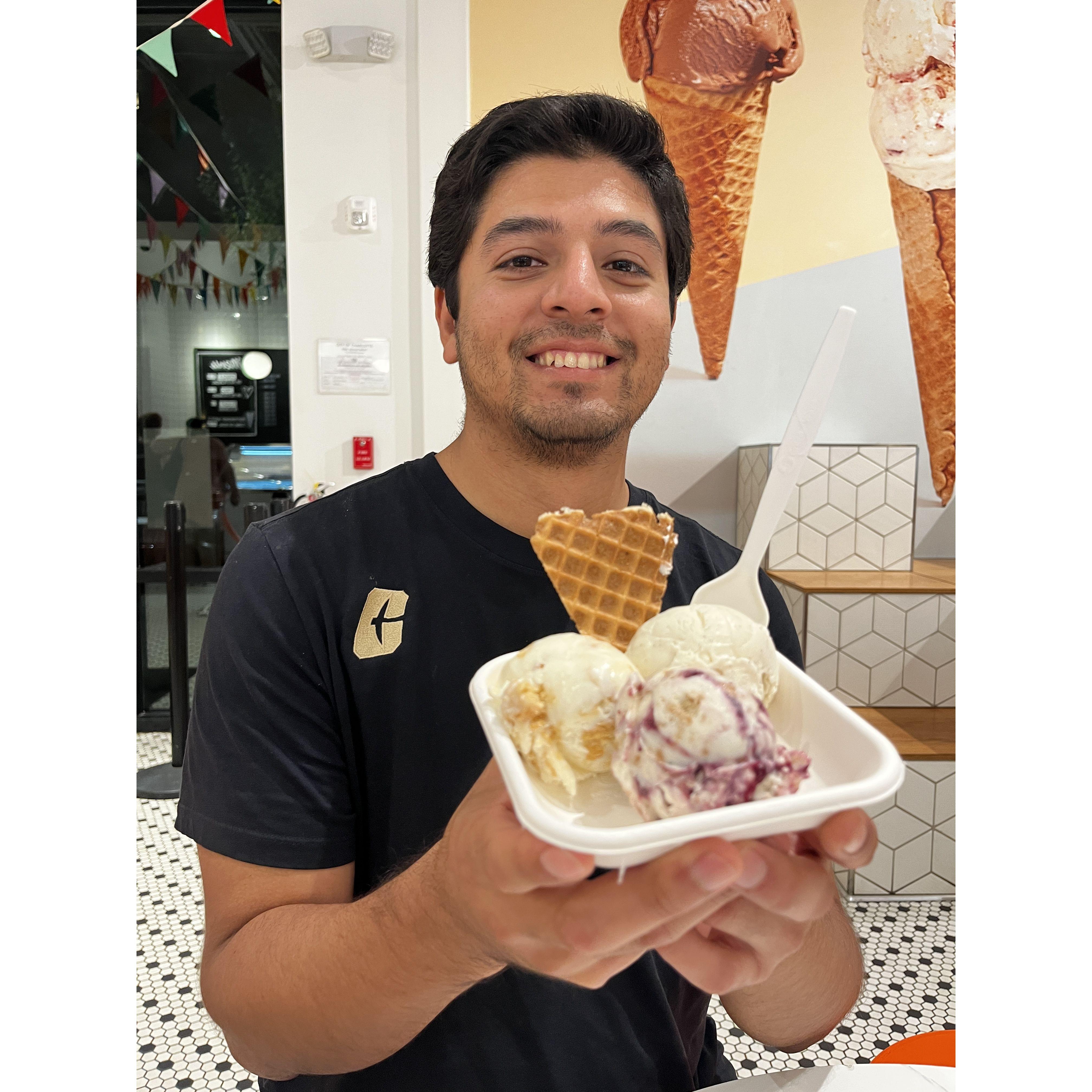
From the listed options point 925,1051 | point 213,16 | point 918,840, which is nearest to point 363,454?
point 213,16

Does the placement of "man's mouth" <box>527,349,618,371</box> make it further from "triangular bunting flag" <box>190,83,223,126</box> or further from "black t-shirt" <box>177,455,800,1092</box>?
"triangular bunting flag" <box>190,83,223,126</box>

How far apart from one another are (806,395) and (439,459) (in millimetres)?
757

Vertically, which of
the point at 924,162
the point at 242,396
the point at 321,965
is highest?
the point at 924,162

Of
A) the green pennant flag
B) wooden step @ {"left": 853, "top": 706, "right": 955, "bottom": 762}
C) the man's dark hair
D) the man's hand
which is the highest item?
the green pennant flag

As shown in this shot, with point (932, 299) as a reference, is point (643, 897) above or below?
below

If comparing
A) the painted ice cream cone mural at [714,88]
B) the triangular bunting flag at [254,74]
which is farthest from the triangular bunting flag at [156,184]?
the painted ice cream cone mural at [714,88]

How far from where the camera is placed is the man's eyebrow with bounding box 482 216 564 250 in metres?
1.15

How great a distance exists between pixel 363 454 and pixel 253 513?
960 millimetres

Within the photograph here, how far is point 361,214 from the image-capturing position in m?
3.32

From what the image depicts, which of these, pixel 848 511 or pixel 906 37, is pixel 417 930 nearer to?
pixel 848 511

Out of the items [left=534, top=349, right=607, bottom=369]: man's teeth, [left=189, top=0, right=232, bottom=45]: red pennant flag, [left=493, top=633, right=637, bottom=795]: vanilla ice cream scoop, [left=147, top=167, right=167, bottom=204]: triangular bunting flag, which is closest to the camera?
[left=493, top=633, right=637, bottom=795]: vanilla ice cream scoop

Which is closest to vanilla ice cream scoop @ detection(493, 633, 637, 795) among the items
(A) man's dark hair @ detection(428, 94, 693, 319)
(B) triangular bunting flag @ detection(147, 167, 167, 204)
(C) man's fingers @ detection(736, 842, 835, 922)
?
(C) man's fingers @ detection(736, 842, 835, 922)

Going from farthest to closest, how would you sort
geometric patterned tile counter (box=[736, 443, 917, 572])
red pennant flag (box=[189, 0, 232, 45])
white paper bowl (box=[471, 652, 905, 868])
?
geometric patterned tile counter (box=[736, 443, 917, 572]) < red pennant flag (box=[189, 0, 232, 45]) < white paper bowl (box=[471, 652, 905, 868])

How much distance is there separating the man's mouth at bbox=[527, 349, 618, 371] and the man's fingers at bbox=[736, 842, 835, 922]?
73 cm
